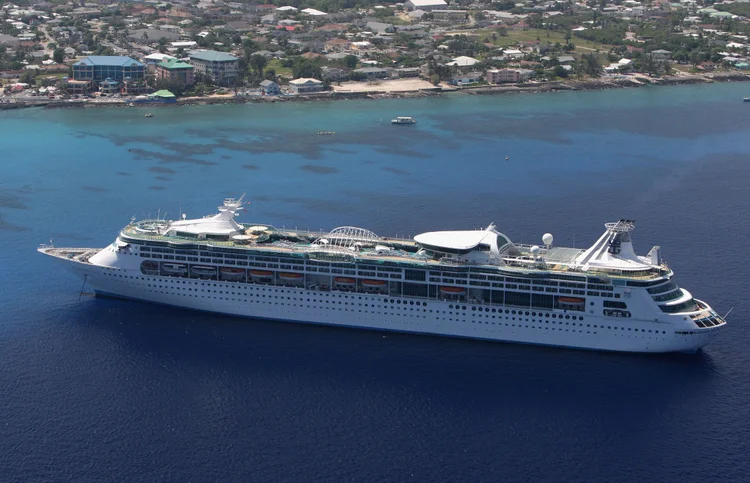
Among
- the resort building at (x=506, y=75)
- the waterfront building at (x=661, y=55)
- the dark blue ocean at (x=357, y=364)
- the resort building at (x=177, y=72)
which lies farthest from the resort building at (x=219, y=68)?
the waterfront building at (x=661, y=55)

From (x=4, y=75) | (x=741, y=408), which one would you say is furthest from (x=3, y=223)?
(x=4, y=75)

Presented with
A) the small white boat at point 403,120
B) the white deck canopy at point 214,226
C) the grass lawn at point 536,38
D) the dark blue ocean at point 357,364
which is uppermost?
the grass lawn at point 536,38

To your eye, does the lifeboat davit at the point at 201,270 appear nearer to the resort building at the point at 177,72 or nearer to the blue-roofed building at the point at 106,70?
the resort building at the point at 177,72

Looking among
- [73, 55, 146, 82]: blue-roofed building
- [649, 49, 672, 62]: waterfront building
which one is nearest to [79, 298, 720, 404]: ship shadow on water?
[73, 55, 146, 82]: blue-roofed building

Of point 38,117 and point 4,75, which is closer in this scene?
point 38,117

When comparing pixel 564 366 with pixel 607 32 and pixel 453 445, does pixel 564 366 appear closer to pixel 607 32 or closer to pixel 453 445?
pixel 453 445

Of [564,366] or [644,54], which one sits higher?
[644,54]

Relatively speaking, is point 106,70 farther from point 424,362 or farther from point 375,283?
point 424,362
